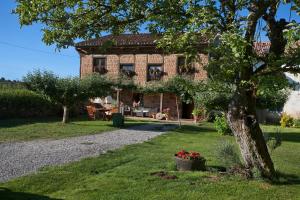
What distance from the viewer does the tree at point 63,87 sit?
2195 centimetres

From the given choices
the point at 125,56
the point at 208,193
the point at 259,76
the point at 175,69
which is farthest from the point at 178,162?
the point at 125,56

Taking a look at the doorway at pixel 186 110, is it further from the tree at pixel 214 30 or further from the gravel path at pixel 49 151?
the tree at pixel 214 30

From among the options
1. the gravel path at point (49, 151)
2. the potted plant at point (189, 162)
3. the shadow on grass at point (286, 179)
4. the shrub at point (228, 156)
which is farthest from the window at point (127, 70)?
the shadow on grass at point (286, 179)

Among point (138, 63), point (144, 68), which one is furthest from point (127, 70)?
point (144, 68)

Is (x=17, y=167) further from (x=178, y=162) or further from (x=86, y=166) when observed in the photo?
(x=178, y=162)

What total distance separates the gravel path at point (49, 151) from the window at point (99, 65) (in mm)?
18991

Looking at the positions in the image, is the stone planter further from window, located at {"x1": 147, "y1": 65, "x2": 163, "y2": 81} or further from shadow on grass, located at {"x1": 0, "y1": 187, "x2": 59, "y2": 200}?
window, located at {"x1": 147, "y1": 65, "x2": 163, "y2": 81}

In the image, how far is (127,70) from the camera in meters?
35.2

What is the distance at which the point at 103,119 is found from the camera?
87.7ft

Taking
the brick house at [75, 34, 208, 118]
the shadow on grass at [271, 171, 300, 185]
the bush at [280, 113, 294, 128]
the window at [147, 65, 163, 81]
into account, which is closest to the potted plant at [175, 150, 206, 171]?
the shadow on grass at [271, 171, 300, 185]

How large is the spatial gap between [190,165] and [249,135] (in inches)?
65.9

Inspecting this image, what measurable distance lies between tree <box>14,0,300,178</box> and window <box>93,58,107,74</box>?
2696 cm

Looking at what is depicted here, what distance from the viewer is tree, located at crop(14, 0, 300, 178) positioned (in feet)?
22.8

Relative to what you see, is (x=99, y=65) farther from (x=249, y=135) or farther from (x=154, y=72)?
(x=249, y=135)
